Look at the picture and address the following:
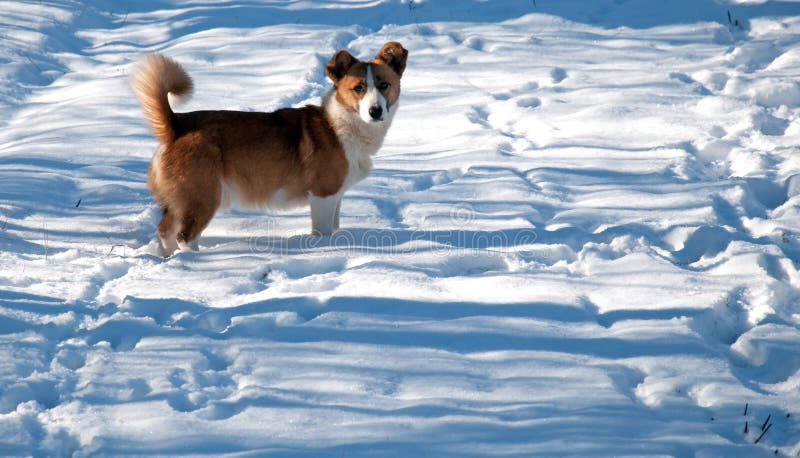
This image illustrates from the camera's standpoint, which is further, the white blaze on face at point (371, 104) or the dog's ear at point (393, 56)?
the dog's ear at point (393, 56)

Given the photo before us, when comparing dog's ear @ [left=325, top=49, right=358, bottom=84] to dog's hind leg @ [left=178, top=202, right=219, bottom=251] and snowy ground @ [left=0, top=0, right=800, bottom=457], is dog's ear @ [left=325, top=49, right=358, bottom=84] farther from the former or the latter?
dog's hind leg @ [left=178, top=202, right=219, bottom=251]

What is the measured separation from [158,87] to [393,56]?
146cm

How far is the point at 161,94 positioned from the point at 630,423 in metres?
2.95

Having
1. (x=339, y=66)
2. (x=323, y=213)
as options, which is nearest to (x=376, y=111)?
(x=339, y=66)

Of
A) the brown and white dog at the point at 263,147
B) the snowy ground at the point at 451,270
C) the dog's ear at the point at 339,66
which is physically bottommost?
the snowy ground at the point at 451,270

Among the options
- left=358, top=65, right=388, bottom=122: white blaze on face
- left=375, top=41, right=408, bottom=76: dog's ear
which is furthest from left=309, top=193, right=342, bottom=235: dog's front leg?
left=375, top=41, right=408, bottom=76: dog's ear

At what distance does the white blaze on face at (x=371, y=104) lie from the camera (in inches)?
173

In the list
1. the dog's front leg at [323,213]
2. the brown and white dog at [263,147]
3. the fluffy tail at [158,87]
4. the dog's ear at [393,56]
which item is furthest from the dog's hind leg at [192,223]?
the dog's ear at [393,56]

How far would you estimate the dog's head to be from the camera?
4.43 meters

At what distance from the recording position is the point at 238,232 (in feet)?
15.4

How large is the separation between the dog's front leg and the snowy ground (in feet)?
0.31

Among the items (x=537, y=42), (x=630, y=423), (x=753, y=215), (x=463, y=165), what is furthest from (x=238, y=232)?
(x=537, y=42)

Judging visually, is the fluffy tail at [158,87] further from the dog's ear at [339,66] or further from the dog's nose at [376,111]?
the dog's nose at [376,111]

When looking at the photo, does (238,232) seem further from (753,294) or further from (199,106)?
(753,294)
